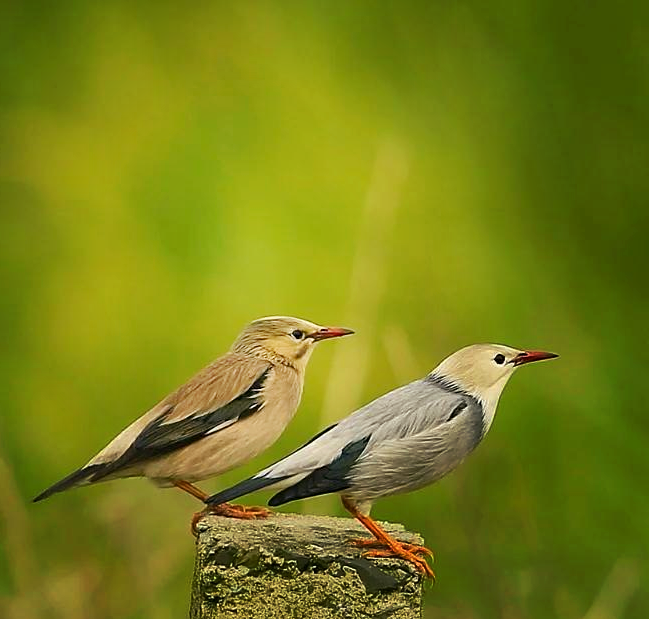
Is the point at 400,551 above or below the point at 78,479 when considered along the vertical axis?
below

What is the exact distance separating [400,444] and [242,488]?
0.20 metres

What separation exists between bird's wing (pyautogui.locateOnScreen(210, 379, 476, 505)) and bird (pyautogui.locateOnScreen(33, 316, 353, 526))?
0.13 metres

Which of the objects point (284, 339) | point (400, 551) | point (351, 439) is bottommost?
point (400, 551)

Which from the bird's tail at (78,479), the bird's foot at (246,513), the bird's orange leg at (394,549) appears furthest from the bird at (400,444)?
the bird's tail at (78,479)

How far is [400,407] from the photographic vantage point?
4.72 ft

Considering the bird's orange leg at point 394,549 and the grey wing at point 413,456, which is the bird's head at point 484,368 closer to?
the grey wing at point 413,456

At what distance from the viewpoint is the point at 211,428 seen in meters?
1.54

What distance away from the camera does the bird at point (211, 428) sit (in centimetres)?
153

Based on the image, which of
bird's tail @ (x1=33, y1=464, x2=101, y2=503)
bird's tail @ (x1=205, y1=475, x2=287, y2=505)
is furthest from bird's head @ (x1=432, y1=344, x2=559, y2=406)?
bird's tail @ (x1=33, y1=464, x2=101, y2=503)

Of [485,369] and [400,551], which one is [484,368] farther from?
[400,551]

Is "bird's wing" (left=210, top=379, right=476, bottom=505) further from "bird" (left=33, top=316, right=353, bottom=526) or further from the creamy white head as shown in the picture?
"bird" (left=33, top=316, right=353, bottom=526)

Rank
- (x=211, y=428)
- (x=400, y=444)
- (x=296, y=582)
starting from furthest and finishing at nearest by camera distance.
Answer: (x=211, y=428) < (x=400, y=444) < (x=296, y=582)

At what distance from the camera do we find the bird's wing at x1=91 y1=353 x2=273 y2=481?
1527mm

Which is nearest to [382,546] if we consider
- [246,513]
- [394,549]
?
[394,549]
